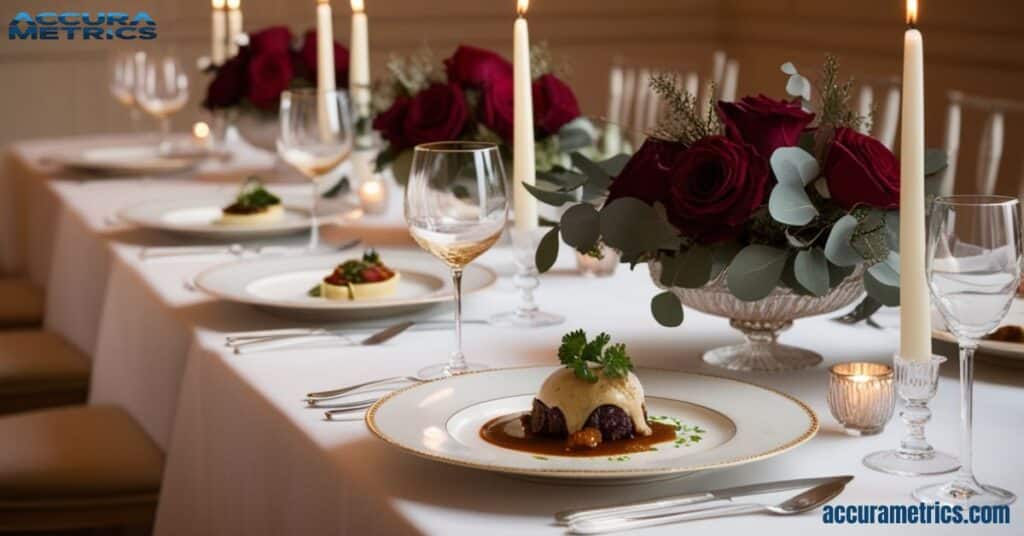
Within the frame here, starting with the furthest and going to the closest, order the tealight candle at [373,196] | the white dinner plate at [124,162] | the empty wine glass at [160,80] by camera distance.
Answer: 1. the empty wine glass at [160,80]
2. the white dinner plate at [124,162]
3. the tealight candle at [373,196]

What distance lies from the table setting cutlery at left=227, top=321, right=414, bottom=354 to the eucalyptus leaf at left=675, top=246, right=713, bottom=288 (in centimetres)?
40

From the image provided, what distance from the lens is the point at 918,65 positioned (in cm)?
112

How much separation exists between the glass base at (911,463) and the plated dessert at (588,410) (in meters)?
0.17

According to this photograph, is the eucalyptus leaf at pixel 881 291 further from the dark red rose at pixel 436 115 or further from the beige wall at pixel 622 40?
the beige wall at pixel 622 40

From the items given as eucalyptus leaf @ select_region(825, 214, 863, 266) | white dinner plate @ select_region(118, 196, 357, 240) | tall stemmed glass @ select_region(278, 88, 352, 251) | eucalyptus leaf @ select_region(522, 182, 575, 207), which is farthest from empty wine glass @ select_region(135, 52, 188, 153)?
eucalyptus leaf @ select_region(825, 214, 863, 266)

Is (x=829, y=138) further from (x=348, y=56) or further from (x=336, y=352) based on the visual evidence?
(x=348, y=56)

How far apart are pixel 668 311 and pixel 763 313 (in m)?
0.11

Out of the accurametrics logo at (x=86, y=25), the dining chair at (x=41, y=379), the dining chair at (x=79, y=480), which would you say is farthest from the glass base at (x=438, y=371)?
the accurametrics logo at (x=86, y=25)

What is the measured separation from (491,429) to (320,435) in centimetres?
18

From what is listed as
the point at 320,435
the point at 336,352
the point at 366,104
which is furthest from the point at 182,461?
the point at 366,104

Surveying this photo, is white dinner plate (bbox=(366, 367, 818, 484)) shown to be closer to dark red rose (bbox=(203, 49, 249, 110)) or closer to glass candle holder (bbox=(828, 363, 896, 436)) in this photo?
glass candle holder (bbox=(828, 363, 896, 436))

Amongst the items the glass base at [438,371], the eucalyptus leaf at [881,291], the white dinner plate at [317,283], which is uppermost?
the eucalyptus leaf at [881,291]

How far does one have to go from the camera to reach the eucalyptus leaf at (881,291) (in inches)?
54.9

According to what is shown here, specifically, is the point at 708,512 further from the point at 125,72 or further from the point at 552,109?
the point at 125,72
